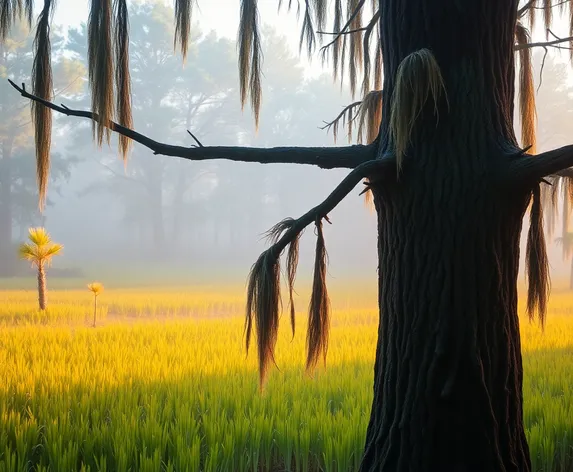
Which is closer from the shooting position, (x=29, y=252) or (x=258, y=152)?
(x=258, y=152)

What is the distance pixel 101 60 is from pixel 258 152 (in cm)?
60

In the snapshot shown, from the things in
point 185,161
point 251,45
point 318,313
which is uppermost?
point 185,161

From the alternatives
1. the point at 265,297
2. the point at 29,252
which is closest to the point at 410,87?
the point at 265,297

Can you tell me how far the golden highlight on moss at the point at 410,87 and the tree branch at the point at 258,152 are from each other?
211 mm

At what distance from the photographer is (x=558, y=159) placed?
40.6 inches

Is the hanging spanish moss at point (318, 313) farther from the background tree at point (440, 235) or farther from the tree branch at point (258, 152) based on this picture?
the tree branch at point (258, 152)

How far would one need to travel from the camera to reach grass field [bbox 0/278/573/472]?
1.95 meters

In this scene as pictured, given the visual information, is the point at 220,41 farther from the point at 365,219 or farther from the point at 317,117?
the point at 365,219

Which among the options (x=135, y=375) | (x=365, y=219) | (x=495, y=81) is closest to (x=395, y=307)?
(x=495, y=81)

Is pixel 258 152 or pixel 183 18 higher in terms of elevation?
pixel 183 18

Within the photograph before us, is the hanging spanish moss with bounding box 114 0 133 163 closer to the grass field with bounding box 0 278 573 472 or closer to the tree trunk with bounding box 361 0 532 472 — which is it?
the tree trunk with bounding box 361 0 532 472

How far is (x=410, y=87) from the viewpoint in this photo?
1120 millimetres

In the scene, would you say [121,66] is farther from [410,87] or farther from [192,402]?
[192,402]

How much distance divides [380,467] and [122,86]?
119cm
